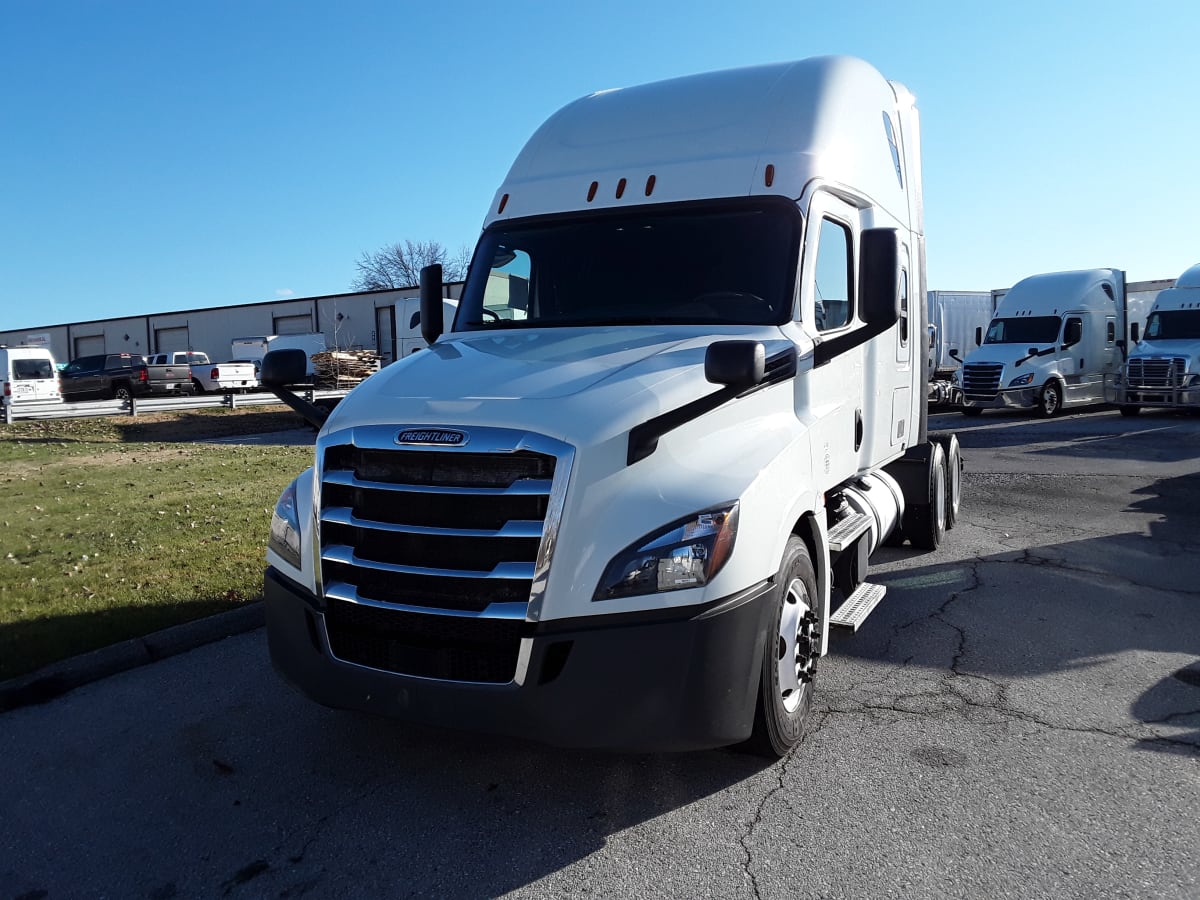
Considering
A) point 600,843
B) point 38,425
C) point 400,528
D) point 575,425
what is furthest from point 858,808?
point 38,425

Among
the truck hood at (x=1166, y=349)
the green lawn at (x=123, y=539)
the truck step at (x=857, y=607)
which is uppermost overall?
the truck hood at (x=1166, y=349)

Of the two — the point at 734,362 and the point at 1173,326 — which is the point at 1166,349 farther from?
the point at 734,362

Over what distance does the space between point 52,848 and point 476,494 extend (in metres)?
2.12

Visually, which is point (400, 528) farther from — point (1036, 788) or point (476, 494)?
point (1036, 788)

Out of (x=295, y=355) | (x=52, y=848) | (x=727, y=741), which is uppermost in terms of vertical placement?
(x=295, y=355)

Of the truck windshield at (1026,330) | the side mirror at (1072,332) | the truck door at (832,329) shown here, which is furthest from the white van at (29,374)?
the side mirror at (1072,332)

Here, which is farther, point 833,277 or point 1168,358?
point 1168,358

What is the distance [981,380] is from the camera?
22766 mm

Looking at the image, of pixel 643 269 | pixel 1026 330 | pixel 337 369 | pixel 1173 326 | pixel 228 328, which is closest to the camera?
pixel 643 269

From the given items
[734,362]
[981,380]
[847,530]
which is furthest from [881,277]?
[981,380]

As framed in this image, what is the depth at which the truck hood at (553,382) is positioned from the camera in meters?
3.56

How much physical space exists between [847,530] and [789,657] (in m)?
1.65

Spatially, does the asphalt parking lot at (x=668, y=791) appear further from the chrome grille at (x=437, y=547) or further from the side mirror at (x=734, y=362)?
the side mirror at (x=734, y=362)

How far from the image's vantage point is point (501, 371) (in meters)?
4.04
